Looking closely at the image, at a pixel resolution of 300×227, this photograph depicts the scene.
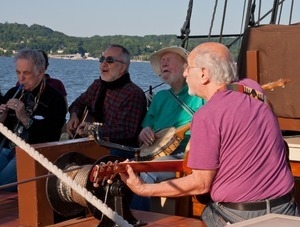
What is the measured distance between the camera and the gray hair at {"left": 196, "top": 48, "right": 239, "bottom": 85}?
3324 millimetres

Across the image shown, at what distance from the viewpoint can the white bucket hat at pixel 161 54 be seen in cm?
522

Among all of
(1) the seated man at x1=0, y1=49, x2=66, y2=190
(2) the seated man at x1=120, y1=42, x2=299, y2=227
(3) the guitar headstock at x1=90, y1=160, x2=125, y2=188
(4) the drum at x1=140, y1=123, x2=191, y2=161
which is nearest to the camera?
(2) the seated man at x1=120, y1=42, x2=299, y2=227

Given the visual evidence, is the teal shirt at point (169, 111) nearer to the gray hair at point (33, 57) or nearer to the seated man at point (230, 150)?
the gray hair at point (33, 57)

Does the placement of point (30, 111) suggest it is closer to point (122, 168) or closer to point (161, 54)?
point (161, 54)

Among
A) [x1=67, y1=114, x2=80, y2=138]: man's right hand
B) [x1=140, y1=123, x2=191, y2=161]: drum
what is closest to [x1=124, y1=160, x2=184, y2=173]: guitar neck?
[x1=140, y1=123, x2=191, y2=161]: drum

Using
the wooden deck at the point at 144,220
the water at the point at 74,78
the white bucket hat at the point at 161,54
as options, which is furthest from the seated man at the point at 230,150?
the water at the point at 74,78

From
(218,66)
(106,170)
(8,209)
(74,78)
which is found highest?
(218,66)

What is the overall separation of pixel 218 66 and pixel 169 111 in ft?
6.18

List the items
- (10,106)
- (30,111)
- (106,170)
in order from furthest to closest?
(30,111), (10,106), (106,170)

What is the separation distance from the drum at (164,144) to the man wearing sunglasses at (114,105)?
0.25 metres

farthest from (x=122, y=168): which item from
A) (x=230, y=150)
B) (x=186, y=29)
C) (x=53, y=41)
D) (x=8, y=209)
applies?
(x=53, y=41)

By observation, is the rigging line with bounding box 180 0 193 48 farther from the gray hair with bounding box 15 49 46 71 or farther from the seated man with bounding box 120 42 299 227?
the seated man with bounding box 120 42 299 227

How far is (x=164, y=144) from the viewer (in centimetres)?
487

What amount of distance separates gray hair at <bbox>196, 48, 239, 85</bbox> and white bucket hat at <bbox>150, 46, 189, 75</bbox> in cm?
186
